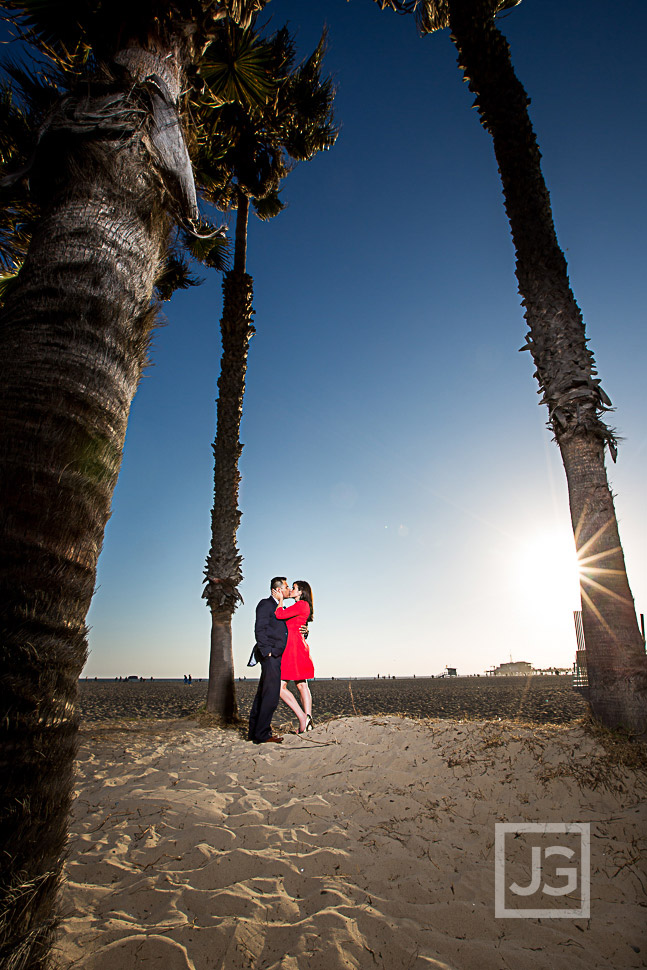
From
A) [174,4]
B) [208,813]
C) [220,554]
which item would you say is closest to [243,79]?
[174,4]

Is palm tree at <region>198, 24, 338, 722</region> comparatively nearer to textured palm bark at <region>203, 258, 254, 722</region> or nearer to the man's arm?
textured palm bark at <region>203, 258, 254, 722</region>

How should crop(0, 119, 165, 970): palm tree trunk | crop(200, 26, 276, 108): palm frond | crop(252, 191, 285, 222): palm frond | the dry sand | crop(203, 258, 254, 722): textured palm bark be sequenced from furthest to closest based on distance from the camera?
crop(252, 191, 285, 222): palm frond < crop(203, 258, 254, 722): textured palm bark < crop(200, 26, 276, 108): palm frond < the dry sand < crop(0, 119, 165, 970): palm tree trunk

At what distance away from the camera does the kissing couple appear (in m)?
5.98

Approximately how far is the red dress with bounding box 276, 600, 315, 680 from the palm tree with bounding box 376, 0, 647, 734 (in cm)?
388

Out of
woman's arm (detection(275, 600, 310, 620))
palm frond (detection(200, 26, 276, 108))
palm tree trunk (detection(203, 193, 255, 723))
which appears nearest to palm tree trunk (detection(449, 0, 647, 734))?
palm frond (detection(200, 26, 276, 108))

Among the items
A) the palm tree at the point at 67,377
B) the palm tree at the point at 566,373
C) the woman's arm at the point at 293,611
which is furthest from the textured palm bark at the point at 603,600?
the palm tree at the point at 67,377

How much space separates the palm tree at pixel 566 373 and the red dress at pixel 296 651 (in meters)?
3.88

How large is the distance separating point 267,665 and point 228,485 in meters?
3.78

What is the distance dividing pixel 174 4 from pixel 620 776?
5980 millimetres

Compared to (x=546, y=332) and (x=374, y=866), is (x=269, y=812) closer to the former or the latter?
(x=374, y=866)

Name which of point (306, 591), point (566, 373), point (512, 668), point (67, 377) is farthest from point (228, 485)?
point (512, 668)

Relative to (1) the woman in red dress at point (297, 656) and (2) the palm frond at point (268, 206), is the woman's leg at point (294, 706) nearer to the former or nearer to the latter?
(1) the woman in red dress at point (297, 656)

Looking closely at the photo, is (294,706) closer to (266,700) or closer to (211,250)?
(266,700)

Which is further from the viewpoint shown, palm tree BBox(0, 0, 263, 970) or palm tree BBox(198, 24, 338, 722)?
palm tree BBox(198, 24, 338, 722)
